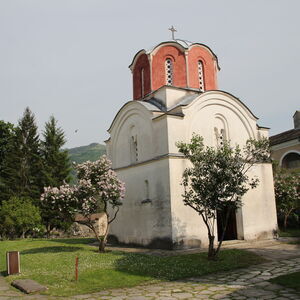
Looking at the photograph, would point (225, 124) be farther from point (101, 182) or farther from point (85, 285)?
point (85, 285)

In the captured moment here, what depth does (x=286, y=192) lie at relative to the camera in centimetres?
1967

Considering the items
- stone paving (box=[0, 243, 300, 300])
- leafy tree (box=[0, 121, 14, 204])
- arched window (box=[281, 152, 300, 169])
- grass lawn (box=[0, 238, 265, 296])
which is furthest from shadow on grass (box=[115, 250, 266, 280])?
leafy tree (box=[0, 121, 14, 204])

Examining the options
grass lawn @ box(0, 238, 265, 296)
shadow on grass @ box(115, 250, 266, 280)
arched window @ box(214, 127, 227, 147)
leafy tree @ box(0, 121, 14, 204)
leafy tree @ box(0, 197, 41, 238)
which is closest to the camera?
grass lawn @ box(0, 238, 265, 296)

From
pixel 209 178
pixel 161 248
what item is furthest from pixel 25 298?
pixel 161 248

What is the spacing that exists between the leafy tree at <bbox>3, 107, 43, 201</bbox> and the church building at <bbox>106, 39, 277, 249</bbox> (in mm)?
15169

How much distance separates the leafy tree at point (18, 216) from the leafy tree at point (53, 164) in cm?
301

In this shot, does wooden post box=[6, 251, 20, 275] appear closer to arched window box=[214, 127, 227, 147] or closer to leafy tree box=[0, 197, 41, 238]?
arched window box=[214, 127, 227, 147]

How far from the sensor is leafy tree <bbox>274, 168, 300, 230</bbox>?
19.7m

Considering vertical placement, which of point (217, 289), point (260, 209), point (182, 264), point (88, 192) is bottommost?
point (217, 289)

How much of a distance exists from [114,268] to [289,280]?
192 inches

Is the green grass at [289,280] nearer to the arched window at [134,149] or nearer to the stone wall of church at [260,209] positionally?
the stone wall of church at [260,209]

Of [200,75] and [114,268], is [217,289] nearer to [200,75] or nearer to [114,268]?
[114,268]

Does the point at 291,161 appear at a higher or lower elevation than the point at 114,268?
higher

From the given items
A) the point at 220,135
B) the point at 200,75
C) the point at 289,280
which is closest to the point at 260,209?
the point at 220,135
